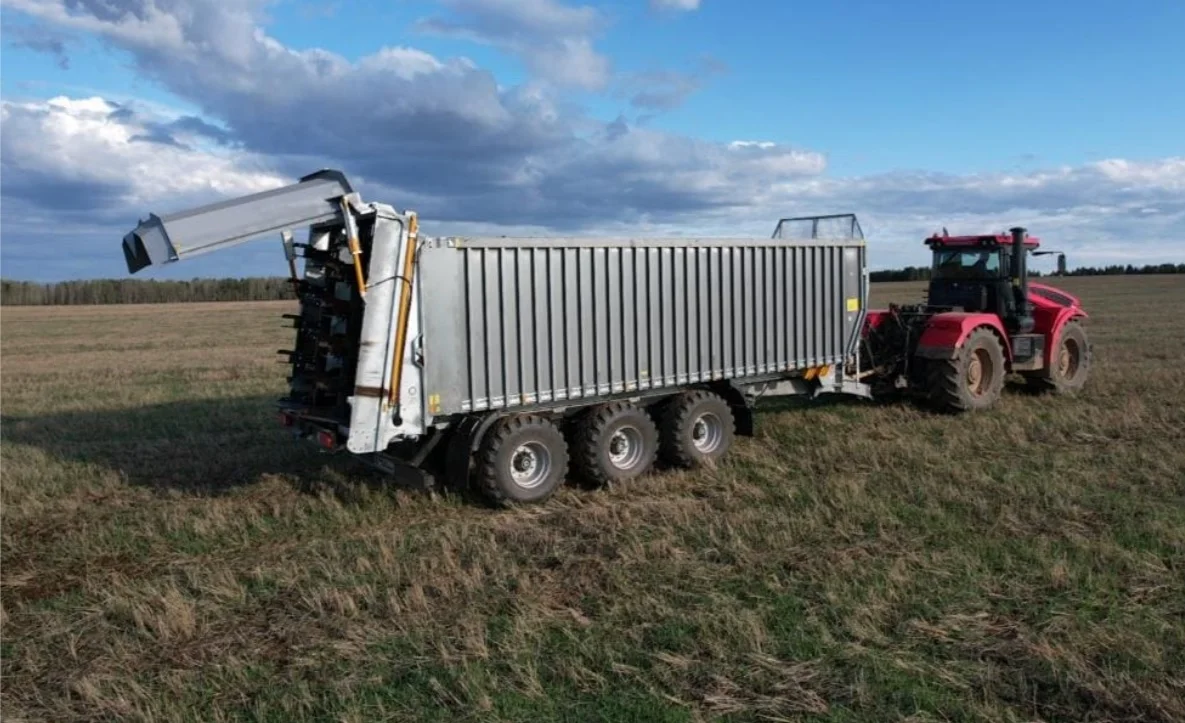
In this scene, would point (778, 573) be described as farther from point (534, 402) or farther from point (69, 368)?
point (69, 368)

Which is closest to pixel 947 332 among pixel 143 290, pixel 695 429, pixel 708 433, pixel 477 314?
pixel 708 433

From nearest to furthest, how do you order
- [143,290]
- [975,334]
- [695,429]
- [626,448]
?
[626,448] < [695,429] < [975,334] < [143,290]

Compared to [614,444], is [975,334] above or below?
above

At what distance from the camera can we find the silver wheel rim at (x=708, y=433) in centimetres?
934

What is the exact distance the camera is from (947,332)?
11.4 metres

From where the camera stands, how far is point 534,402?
8.05 m

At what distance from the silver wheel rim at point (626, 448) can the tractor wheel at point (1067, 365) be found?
721 centimetres

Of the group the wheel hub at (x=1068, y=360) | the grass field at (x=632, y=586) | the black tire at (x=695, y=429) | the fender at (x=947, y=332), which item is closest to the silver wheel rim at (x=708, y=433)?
the black tire at (x=695, y=429)

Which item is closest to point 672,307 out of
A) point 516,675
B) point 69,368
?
point 516,675

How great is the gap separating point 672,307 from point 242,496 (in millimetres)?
4496

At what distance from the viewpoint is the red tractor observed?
11.4 metres

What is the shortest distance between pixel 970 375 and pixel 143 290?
76210mm

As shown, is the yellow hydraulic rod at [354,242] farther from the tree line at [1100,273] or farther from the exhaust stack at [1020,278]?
the tree line at [1100,273]

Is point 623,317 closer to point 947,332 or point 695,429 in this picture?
point 695,429
